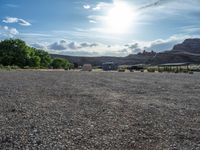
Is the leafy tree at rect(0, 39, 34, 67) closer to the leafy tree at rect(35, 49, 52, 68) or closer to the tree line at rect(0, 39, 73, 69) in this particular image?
the tree line at rect(0, 39, 73, 69)

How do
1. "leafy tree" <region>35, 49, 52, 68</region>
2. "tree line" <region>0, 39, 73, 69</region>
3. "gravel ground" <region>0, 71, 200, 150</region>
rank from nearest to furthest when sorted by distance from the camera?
"gravel ground" <region>0, 71, 200, 150</region>, "tree line" <region>0, 39, 73, 69</region>, "leafy tree" <region>35, 49, 52, 68</region>

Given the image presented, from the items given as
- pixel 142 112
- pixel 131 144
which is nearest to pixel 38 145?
pixel 131 144

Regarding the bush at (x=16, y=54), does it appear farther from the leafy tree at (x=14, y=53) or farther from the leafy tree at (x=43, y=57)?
the leafy tree at (x=43, y=57)

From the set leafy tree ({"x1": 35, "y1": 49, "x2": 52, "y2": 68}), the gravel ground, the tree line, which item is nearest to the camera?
the gravel ground

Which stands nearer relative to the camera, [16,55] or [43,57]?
[16,55]

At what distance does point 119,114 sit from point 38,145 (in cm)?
466

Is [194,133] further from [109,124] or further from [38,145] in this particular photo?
[38,145]

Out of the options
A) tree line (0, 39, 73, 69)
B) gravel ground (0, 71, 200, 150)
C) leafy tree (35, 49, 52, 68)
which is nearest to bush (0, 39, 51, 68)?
tree line (0, 39, 73, 69)

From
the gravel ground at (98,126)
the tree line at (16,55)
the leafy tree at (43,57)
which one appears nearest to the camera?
the gravel ground at (98,126)

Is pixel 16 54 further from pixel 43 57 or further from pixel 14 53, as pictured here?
pixel 43 57

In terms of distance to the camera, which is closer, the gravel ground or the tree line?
the gravel ground

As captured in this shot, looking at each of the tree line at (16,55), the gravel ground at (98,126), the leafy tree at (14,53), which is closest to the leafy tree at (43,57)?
the tree line at (16,55)

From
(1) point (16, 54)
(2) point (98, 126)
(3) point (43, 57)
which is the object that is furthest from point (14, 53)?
(2) point (98, 126)

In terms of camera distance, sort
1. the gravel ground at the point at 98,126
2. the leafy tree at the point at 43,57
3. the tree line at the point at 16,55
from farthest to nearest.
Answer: the leafy tree at the point at 43,57 → the tree line at the point at 16,55 → the gravel ground at the point at 98,126
